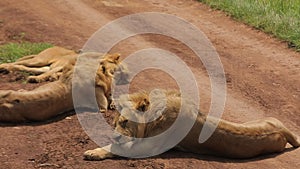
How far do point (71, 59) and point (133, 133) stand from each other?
85.6 inches

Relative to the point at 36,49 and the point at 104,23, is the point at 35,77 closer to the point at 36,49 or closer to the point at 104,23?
the point at 36,49

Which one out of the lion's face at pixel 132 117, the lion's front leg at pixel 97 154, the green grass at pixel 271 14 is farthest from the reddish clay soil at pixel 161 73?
the lion's face at pixel 132 117

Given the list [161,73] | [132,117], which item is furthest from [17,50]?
[132,117]

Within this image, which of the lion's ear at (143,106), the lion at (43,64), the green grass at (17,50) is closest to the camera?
the lion's ear at (143,106)

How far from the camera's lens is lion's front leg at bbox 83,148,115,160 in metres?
6.06

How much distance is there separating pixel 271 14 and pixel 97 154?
6687 millimetres

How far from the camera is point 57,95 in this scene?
7113 millimetres

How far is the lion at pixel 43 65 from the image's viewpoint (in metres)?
8.41

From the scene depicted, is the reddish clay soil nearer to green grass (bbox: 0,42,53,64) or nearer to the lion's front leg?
the lion's front leg

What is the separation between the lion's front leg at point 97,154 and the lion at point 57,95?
114 centimetres

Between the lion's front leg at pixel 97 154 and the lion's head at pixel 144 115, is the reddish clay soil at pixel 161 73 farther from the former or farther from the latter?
the lion's head at pixel 144 115

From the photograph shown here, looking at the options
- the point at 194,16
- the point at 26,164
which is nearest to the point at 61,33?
the point at 194,16

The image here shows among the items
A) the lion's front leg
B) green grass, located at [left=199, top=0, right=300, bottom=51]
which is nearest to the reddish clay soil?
the lion's front leg

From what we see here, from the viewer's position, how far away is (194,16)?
12914mm
